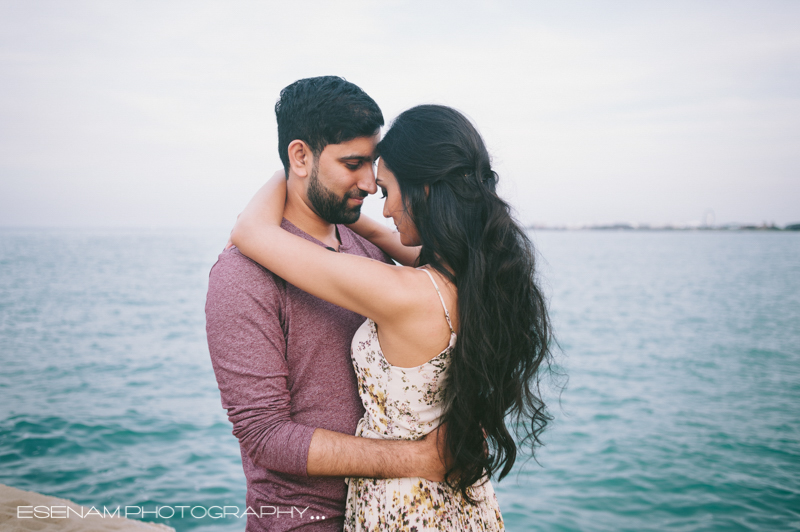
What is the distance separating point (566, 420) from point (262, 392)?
10303 mm

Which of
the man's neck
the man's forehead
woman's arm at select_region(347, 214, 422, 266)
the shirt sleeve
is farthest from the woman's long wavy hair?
woman's arm at select_region(347, 214, 422, 266)

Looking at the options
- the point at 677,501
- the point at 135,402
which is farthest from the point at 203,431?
the point at 677,501

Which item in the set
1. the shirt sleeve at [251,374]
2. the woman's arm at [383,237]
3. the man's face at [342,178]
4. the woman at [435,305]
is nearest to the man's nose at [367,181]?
the man's face at [342,178]

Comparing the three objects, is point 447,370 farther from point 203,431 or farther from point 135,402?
point 135,402

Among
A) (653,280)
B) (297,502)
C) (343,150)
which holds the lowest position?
(653,280)

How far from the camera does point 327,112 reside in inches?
81.1

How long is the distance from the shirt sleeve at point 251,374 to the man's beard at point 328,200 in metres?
0.51

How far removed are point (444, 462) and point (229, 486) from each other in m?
6.48

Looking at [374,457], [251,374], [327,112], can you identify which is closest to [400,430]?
[374,457]

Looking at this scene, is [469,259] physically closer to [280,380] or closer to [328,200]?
[328,200]

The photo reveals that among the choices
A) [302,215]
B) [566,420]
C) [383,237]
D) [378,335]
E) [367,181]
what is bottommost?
[566,420]

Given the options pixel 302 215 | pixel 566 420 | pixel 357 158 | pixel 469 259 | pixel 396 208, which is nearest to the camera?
pixel 469 259

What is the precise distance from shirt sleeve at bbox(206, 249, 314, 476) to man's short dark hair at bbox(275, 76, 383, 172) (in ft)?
2.24

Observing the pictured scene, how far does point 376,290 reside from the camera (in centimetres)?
172
